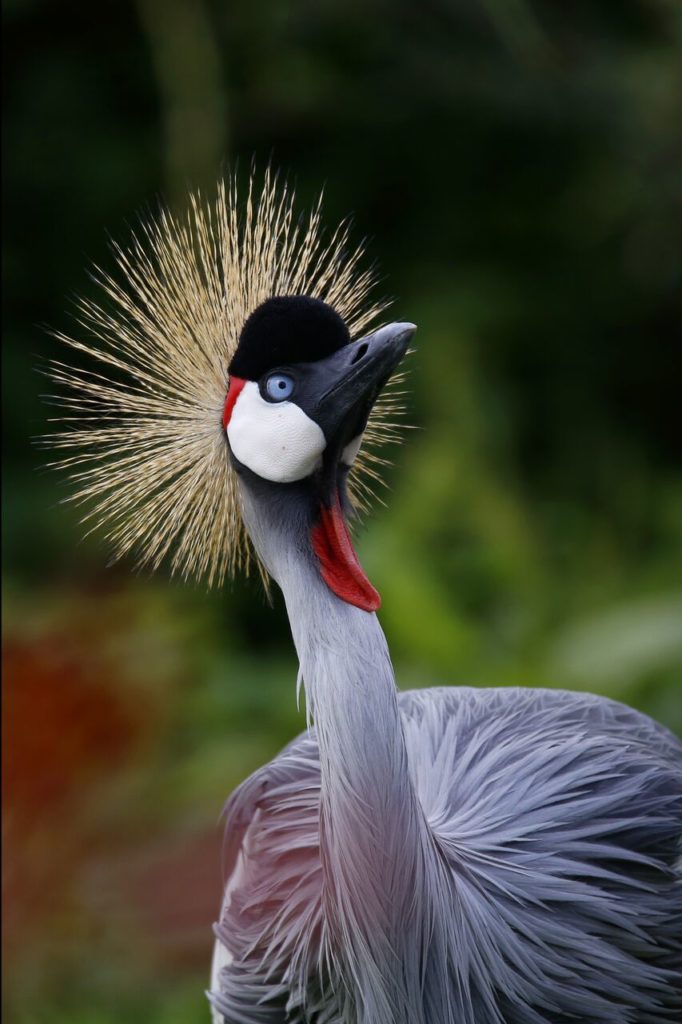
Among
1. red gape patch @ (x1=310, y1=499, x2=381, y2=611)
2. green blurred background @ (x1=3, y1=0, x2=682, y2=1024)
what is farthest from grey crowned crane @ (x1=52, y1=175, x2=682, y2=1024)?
green blurred background @ (x1=3, y1=0, x2=682, y2=1024)

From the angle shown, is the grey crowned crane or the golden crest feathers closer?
the grey crowned crane

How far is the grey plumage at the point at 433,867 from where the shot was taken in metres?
1.25

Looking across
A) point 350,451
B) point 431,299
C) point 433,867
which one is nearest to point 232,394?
point 350,451

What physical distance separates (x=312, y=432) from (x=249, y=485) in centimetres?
12

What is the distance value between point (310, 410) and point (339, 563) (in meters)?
0.15

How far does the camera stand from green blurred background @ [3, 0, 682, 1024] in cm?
283

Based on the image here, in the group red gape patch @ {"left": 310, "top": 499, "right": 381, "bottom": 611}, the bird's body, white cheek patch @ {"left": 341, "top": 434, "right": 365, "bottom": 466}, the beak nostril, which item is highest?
the beak nostril

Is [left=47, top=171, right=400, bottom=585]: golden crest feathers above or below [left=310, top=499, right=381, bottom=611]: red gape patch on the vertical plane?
above

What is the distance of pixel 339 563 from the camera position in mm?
1272

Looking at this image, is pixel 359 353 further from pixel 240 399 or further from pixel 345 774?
pixel 345 774

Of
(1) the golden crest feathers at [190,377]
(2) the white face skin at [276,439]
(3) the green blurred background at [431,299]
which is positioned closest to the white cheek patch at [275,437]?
Answer: (2) the white face skin at [276,439]

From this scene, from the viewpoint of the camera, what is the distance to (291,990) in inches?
54.7

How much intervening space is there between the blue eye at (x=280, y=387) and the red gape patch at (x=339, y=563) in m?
0.12

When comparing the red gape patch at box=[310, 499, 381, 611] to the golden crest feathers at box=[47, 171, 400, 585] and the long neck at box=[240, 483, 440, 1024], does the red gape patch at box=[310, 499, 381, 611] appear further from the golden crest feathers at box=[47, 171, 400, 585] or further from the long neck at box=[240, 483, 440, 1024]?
the golden crest feathers at box=[47, 171, 400, 585]
